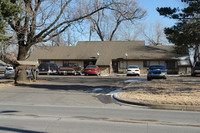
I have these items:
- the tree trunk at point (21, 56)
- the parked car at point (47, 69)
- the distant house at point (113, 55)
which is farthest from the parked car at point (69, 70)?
the tree trunk at point (21, 56)

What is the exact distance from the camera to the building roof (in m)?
41.9

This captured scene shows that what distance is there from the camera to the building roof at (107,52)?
41938 millimetres

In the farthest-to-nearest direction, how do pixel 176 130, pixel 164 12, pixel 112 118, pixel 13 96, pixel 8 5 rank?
1. pixel 8 5
2. pixel 164 12
3. pixel 13 96
4. pixel 112 118
5. pixel 176 130

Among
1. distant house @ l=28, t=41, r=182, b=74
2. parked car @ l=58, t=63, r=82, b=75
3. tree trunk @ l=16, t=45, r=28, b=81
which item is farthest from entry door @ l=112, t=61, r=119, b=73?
tree trunk @ l=16, t=45, r=28, b=81

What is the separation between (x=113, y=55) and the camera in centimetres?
4356

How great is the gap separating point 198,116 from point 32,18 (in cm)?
1638

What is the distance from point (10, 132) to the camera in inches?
262

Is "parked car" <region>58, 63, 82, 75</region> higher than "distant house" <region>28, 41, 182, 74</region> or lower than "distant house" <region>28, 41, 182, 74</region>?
lower

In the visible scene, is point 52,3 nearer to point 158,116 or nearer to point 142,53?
point 158,116

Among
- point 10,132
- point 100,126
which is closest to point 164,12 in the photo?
point 100,126

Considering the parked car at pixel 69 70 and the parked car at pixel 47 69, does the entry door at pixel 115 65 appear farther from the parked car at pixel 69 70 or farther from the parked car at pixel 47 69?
the parked car at pixel 47 69

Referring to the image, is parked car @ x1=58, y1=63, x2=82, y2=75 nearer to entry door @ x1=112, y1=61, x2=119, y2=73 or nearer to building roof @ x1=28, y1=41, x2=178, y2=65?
building roof @ x1=28, y1=41, x2=178, y2=65

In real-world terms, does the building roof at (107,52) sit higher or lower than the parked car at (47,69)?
higher

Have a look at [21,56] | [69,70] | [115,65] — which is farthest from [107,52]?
[21,56]
